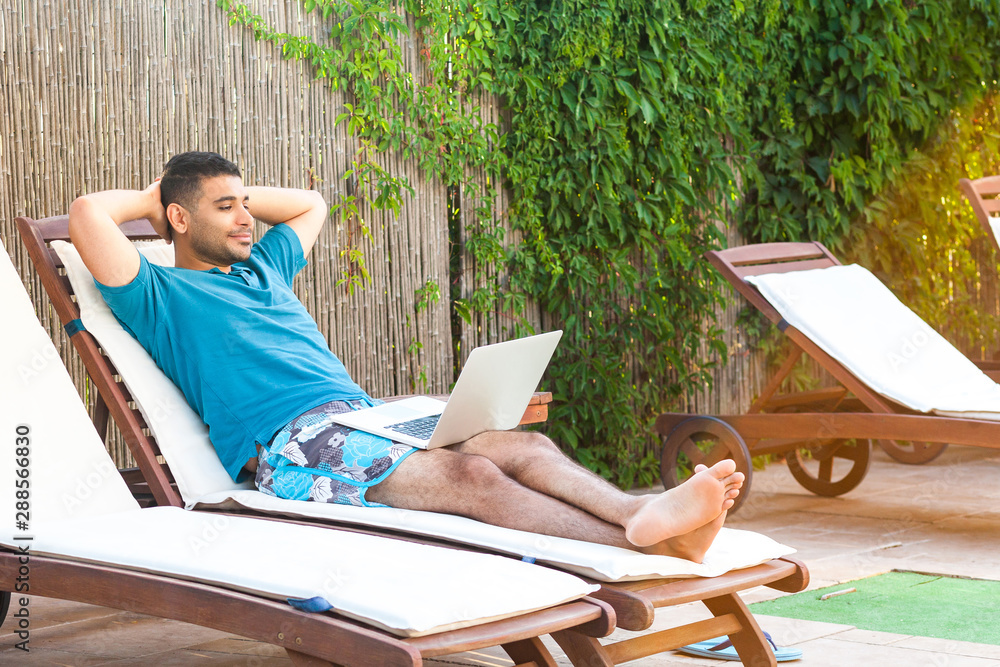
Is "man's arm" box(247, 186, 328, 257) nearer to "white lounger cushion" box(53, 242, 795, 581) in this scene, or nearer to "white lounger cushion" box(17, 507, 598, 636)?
"white lounger cushion" box(53, 242, 795, 581)

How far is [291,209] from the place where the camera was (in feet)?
11.8

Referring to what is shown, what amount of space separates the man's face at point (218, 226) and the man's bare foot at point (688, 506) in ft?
4.81

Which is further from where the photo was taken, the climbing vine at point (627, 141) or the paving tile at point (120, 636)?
the climbing vine at point (627, 141)

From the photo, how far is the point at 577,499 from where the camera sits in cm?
241

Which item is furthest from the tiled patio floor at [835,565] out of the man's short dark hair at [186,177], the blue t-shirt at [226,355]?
the man's short dark hair at [186,177]

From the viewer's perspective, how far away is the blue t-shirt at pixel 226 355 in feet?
9.55

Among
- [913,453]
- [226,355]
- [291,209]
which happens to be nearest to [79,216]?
[226,355]

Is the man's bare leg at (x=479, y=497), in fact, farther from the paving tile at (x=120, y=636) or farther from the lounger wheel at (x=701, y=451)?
the lounger wheel at (x=701, y=451)

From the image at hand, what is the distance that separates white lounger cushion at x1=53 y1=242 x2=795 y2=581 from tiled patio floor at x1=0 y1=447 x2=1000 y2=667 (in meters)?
0.42

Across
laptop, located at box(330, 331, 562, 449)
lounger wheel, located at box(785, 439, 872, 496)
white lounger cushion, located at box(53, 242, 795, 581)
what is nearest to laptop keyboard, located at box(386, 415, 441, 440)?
laptop, located at box(330, 331, 562, 449)

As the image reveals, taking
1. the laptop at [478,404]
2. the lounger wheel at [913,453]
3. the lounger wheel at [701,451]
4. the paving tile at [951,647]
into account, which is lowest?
the lounger wheel at [913,453]

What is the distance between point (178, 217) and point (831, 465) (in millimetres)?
3122

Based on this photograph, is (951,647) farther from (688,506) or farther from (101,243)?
(101,243)

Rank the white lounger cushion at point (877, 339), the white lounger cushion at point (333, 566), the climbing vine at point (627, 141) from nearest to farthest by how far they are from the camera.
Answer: the white lounger cushion at point (333, 566) < the white lounger cushion at point (877, 339) < the climbing vine at point (627, 141)
